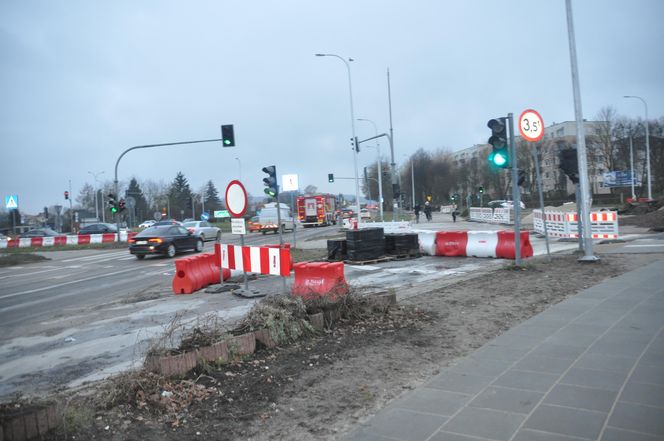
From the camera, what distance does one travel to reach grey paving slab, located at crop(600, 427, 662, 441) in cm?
332

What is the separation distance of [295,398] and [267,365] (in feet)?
2.70

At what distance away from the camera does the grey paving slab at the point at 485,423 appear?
3.51 metres

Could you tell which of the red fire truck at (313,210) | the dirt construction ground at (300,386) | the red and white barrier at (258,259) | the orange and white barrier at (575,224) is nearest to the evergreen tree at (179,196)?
the red fire truck at (313,210)

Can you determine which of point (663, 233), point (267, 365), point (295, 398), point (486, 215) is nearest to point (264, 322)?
point (267, 365)

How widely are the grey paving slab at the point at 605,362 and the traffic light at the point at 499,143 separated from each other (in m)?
7.37

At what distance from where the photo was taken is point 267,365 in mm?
5043

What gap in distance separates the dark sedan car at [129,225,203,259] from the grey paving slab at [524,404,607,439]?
21363 millimetres

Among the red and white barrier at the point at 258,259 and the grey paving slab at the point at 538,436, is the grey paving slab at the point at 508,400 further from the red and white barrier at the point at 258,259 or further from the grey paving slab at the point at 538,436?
the red and white barrier at the point at 258,259

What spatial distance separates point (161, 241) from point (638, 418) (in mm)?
21888

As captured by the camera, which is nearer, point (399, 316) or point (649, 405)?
point (649, 405)

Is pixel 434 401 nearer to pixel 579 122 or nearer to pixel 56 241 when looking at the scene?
pixel 579 122

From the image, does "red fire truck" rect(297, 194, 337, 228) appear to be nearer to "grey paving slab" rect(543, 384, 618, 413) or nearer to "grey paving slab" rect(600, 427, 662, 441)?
"grey paving slab" rect(543, 384, 618, 413)

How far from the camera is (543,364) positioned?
4945mm

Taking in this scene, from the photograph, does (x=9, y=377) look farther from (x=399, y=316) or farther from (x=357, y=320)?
(x=399, y=316)
